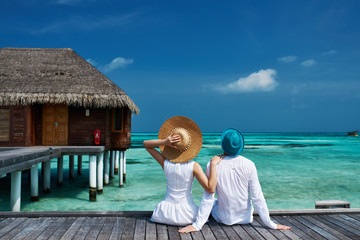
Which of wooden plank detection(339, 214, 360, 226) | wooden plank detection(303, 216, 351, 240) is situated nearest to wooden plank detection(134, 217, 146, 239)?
wooden plank detection(303, 216, 351, 240)

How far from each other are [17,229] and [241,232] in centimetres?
273

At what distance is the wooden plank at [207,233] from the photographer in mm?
3420

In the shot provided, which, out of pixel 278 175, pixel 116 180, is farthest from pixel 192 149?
pixel 278 175

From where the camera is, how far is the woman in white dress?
11.6 ft

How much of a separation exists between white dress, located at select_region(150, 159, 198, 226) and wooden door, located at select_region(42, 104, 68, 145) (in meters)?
8.56

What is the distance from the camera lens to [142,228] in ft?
12.2

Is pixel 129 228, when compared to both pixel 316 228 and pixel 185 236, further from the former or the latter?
pixel 316 228

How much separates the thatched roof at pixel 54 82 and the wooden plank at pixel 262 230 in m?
7.87

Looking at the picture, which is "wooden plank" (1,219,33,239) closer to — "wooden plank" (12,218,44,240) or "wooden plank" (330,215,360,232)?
"wooden plank" (12,218,44,240)

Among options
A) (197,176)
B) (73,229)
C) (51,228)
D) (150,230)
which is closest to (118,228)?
(150,230)

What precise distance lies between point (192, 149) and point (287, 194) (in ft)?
36.1

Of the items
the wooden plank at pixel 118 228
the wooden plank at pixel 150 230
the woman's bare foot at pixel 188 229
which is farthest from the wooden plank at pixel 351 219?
the wooden plank at pixel 118 228

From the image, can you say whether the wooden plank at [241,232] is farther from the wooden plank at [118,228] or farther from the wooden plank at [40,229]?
the wooden plank at [40,229]

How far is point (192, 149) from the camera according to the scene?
11.9ft
